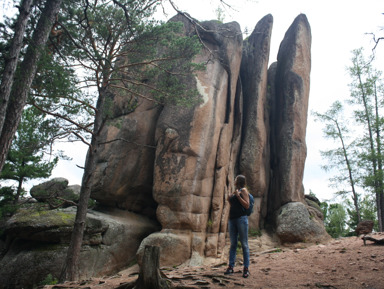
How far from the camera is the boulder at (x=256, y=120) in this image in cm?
1377

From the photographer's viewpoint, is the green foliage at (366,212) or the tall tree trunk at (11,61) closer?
the tall tree trunk at (11,61)

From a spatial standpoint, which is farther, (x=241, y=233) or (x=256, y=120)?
(x=256, y=120)

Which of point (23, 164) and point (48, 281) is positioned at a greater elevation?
point (23, 164)

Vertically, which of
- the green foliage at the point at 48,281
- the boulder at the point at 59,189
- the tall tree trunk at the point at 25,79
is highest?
the tall tree trunk at the point at 25,79

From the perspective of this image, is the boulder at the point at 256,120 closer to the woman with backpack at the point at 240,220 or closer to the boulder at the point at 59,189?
the boulder at the point at 59,189

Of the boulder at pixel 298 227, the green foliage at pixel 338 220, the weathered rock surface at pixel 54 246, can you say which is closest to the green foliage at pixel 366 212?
the green foliage at pixel 338 220

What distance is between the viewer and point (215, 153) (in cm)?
1204

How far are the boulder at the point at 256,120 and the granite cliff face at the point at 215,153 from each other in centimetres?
5

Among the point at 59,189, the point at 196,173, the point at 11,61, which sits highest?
the point at 11,61

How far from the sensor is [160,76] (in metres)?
10.5

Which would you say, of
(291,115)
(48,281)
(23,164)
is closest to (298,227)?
(291,115)

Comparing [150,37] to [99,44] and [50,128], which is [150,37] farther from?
[50,128]

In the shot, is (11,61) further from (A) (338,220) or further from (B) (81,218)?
(A) (338,220)

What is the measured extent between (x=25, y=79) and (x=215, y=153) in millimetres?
7811
